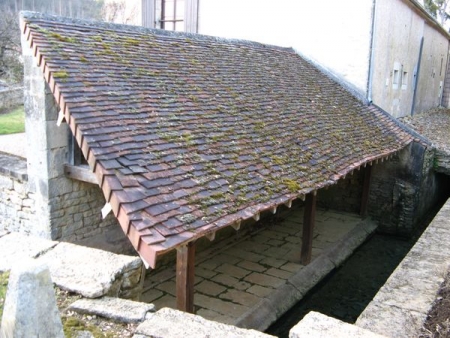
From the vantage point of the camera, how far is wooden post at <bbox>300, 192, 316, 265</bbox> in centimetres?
712

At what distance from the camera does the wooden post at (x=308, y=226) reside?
7.12 meters

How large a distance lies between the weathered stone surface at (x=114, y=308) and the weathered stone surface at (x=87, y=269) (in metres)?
0.06

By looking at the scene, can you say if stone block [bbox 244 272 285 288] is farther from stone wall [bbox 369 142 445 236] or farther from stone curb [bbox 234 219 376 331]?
stone wall [bbox 369 142 445 236]

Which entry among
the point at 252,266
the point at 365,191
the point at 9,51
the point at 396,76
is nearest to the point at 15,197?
the point at 252,266

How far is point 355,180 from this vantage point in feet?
33.8

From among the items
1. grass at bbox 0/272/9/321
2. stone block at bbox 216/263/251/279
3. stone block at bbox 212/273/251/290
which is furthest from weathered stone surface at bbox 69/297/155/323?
stone block at bbox 216/263/251/279

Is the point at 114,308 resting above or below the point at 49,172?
below

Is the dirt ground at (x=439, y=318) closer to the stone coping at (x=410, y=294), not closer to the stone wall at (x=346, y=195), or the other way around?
the stone coping at (x=410, y=294)

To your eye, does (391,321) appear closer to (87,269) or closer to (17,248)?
(87,269)

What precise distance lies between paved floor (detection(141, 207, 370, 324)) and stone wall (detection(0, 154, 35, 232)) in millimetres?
1935

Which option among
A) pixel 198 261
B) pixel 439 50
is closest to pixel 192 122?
pixel 198 261

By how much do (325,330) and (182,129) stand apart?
3294 mm

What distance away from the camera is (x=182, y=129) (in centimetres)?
510

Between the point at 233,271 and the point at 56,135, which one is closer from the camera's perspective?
the point at 56,135
